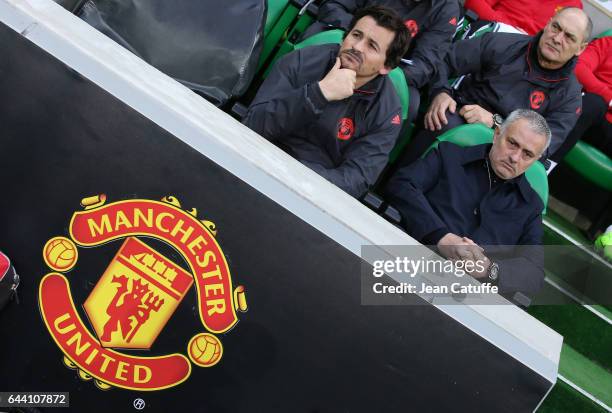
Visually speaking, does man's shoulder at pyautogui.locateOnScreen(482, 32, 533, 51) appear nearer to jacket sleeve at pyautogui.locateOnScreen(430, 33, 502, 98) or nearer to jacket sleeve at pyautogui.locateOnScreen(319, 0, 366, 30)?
jacket sleeve at pyautogui.locateOnScreen(430, 33, 502, 98)

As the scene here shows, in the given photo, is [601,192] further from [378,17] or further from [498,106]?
[378,17]

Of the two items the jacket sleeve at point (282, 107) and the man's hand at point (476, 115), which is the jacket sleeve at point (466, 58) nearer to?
the man's hand at point (476, 115)

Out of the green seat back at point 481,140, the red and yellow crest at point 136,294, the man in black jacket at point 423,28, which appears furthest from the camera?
the man in black jacket at point 423,28

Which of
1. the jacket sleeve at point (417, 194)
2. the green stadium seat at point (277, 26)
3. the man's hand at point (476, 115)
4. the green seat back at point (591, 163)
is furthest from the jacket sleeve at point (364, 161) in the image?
the green seat back at point (591, 163)

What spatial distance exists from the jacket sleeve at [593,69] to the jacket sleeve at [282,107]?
1.66m

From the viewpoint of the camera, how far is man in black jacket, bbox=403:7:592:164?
2.63 metres

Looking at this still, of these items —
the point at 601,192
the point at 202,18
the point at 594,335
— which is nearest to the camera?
the point at 202,18

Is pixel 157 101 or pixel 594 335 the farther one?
pixel 594 335

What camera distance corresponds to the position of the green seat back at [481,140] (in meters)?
2.39

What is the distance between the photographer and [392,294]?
4.01 feet

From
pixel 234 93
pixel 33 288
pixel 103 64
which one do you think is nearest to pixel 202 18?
pixel 234 93

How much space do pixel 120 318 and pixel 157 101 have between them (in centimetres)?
41

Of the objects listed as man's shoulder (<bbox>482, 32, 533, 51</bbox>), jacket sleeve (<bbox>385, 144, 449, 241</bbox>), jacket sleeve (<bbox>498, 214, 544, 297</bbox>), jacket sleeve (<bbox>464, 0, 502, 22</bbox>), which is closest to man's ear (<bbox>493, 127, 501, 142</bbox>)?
jacket sleeve (<bbox>385, 144, 449, 241</bbox>)

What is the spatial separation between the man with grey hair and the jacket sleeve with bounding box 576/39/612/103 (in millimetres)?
1029
